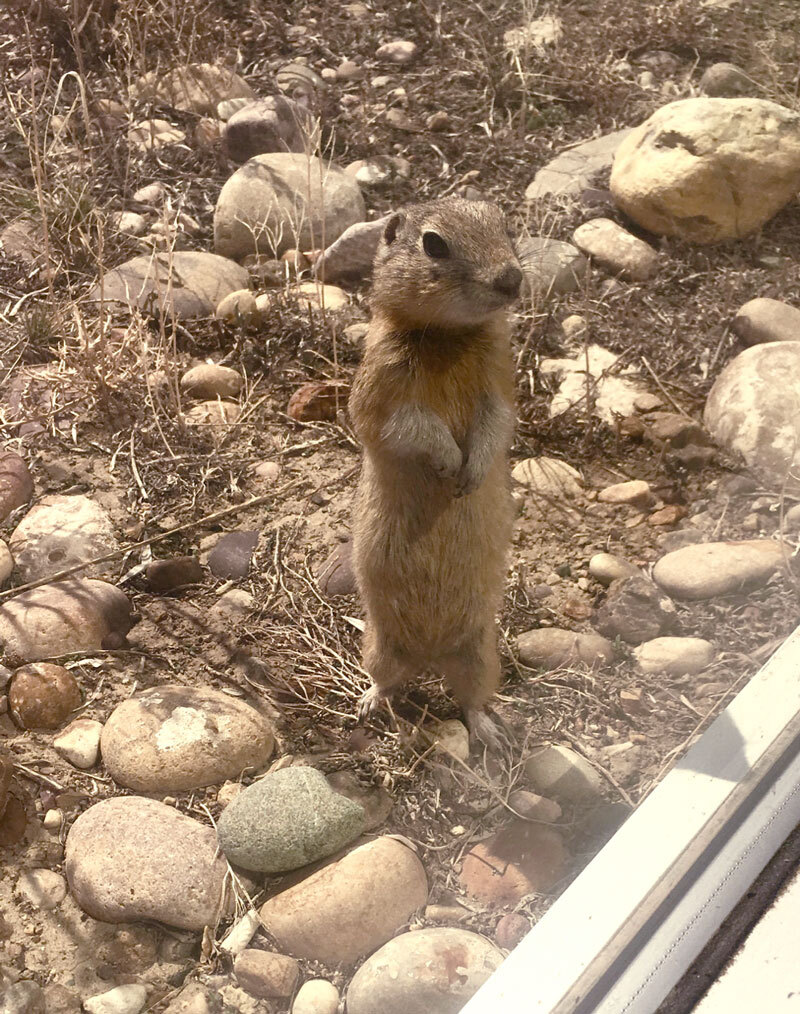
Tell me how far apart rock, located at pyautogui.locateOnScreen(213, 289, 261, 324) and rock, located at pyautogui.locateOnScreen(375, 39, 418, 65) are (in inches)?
53.5

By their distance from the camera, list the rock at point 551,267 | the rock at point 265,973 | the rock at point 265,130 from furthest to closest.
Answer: the rock at point 265,130, the rock at point 551,267, the rock at point 265,973

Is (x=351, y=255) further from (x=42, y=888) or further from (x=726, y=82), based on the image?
(x=42, y=888)

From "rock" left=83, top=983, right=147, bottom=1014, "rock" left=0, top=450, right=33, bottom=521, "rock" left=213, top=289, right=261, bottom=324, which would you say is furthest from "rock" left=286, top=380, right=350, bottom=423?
"rock" left=83, top=983, right=147, bottom=1014

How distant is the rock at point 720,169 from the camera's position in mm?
3562

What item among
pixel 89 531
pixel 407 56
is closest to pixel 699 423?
pixel 89 531

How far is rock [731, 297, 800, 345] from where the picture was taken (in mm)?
3219

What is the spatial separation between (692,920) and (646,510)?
57.0 inches

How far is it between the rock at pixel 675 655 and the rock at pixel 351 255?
161 cm

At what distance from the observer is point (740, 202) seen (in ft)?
11.8

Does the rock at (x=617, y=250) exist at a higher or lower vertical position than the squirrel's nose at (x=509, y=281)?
lower

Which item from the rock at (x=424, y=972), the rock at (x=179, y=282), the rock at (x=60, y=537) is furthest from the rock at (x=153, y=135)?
the rock at (x=424, y=972)

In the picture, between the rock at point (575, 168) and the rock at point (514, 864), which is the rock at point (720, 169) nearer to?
the rock at point (575, 168)

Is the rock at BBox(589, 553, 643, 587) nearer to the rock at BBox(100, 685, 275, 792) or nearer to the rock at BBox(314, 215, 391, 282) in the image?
the rock at BBox(100, 685, 275, 792)

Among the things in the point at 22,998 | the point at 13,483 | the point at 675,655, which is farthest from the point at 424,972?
the point at 13,483
